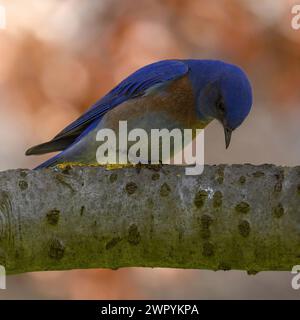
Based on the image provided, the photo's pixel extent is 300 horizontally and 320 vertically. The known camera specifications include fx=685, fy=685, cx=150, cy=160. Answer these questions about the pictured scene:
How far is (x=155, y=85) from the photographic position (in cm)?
463

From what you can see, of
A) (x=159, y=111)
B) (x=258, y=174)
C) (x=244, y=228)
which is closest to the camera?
(x=244, y=228)

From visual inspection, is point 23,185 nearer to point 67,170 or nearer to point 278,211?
point 67,170

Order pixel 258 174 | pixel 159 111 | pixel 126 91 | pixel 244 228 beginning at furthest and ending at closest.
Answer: pixel 126 91 < pixel 159 111 < pixel 258 174 < pixel 244 228

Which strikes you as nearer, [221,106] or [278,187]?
[278,187]

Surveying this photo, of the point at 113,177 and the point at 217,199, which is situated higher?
the point at 113,177

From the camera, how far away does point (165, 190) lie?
271 cm

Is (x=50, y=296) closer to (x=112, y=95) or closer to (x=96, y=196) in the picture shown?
(x=112, y=95)

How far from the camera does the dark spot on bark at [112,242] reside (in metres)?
2.62

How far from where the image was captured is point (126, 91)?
4.69m

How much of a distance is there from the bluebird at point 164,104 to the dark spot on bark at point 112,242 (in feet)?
5.70

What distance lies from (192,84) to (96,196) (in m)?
2.13

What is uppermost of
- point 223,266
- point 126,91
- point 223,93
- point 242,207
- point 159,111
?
point 126,91

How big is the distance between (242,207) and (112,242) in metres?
0.52

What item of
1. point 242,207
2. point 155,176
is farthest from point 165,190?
point 242,207
